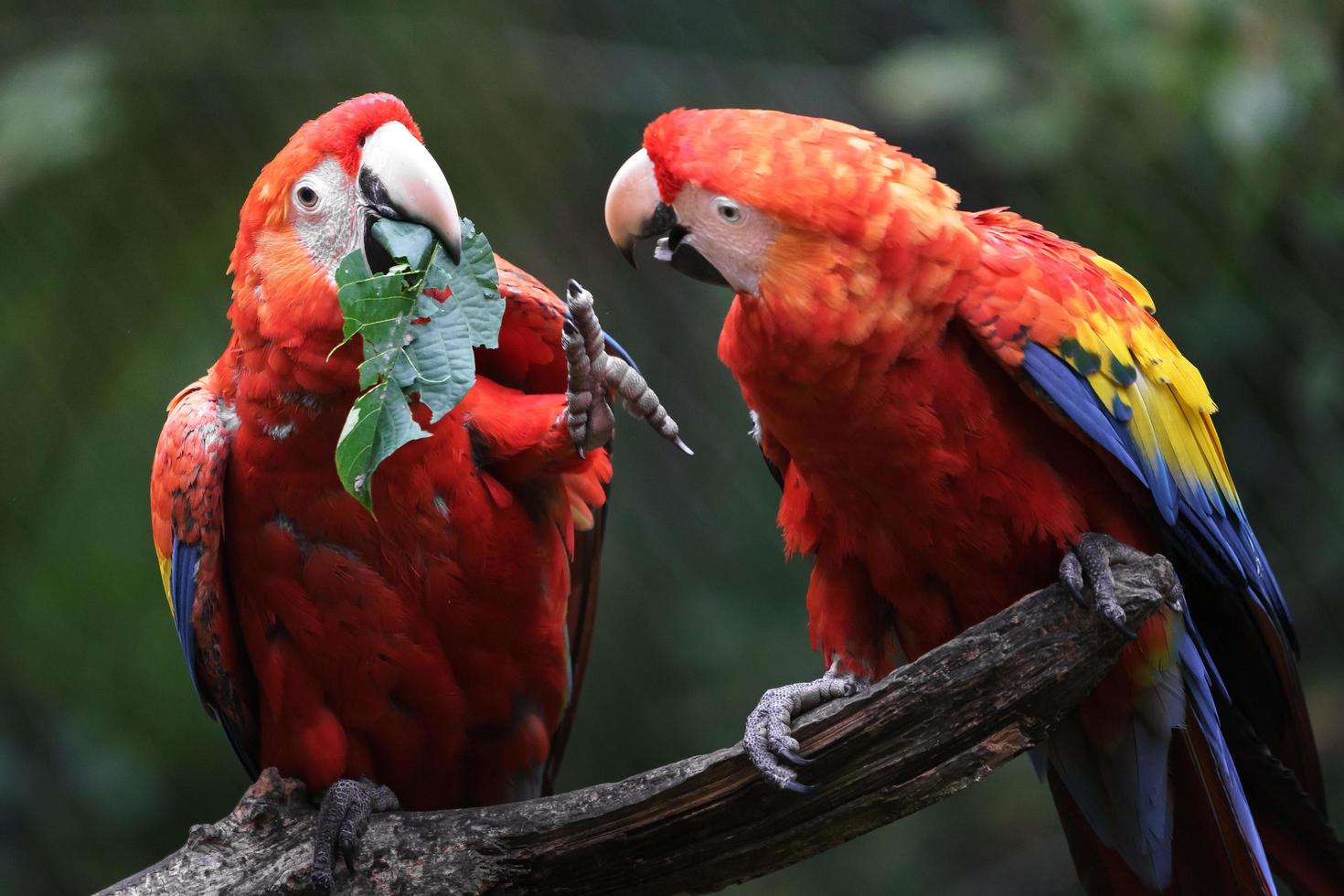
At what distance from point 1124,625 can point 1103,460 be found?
270 mm

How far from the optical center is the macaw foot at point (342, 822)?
6.56 ft

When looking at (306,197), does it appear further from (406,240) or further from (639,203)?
(639,203)

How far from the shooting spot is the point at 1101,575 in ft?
5.58

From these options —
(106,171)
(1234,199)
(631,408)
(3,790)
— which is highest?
(106,171)

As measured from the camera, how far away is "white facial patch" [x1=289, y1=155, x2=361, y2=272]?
185 cm

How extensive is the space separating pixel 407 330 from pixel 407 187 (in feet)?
0.73

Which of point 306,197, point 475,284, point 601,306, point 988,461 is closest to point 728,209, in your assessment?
point 475,284

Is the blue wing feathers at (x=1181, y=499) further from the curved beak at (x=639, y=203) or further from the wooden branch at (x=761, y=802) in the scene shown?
the curved beak at (x=639, y=203)

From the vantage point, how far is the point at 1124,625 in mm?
1659

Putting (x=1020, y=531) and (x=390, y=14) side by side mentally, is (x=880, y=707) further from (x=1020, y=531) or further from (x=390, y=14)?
(x=390, y=14)

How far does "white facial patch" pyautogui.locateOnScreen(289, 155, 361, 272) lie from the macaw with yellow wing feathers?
0.40m

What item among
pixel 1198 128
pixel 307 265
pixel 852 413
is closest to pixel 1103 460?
pixel 852 413

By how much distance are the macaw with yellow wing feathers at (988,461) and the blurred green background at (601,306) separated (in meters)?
1.17

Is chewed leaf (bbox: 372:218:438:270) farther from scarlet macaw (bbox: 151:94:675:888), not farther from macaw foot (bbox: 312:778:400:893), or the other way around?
macaw foot (bbox: 312:778:400:893)
